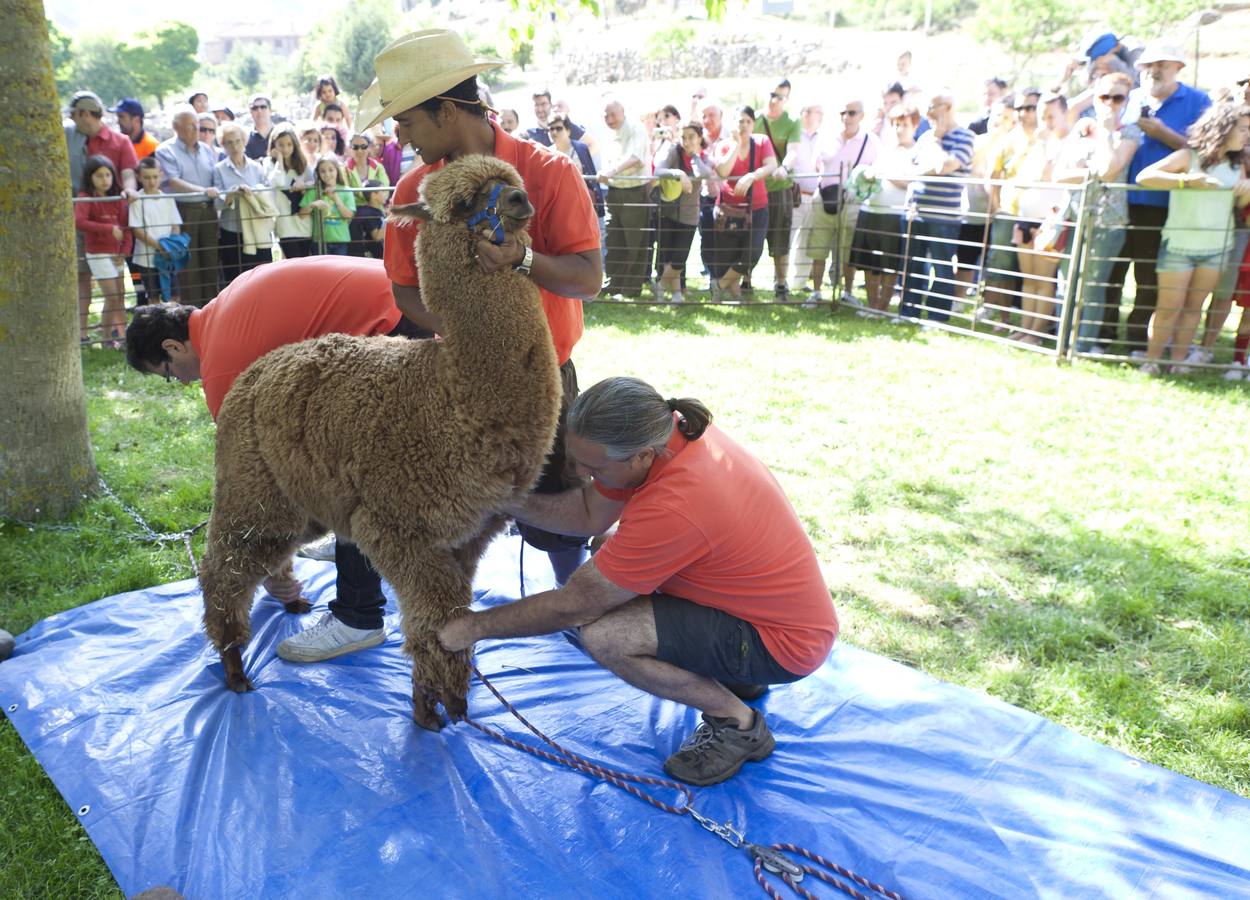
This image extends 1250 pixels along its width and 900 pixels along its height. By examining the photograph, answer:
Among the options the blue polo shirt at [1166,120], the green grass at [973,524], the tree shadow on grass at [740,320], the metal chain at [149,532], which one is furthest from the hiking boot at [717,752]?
the tree shadow on grass at [740,320]

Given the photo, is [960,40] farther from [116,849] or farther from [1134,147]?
[116,849]

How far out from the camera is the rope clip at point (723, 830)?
2.67m

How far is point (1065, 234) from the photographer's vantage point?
8367 mm

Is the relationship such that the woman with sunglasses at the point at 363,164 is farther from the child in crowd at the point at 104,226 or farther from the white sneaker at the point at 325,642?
the white sneaker at the point at 325,642

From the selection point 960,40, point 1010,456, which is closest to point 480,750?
point 1010,456

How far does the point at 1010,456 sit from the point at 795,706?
136 inches

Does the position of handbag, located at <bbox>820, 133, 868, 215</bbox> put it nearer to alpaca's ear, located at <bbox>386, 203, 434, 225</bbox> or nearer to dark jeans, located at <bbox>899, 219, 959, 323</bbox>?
dark jeans, located at <bbox>899, 219, 959, 323</bbox>

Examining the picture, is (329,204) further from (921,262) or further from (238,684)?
(238,684)

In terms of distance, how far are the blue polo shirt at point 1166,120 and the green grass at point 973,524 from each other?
1570 mm

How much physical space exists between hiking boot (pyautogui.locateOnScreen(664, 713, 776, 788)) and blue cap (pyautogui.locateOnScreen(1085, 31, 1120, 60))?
9405 mm

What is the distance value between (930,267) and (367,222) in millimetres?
6387

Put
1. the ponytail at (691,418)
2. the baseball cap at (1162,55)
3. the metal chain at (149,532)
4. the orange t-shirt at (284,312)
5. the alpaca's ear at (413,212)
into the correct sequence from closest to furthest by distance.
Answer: the alpaca's ear at (413,212)
the ponytail at (691,418)
the orange t-shirt at (284,312)
the metal chain at (149,532)
the baseball cap at (1162,55)

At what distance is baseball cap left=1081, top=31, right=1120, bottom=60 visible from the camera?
944 centimetres

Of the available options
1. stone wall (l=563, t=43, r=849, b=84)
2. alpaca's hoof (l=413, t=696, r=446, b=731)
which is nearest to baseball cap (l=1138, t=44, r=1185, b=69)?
alpaca's hoof (l=413, t=696, r=446, b=731)
